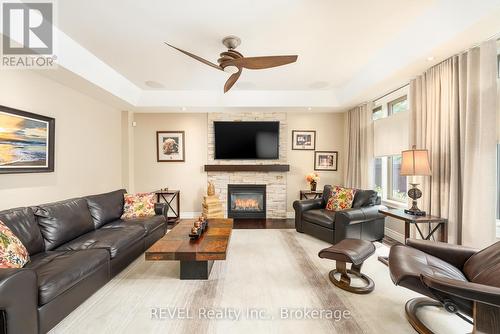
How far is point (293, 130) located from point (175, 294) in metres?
4.29

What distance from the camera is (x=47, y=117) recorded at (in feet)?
9.98

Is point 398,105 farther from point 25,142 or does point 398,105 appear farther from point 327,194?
point 25,142

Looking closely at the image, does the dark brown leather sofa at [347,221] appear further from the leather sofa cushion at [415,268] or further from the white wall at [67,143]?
the white wall at [67,143]

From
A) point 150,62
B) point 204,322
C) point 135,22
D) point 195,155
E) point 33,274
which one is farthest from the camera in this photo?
point 195,155

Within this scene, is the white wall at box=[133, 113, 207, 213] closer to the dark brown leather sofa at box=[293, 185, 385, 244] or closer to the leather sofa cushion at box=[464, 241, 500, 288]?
the dark brown leather sofa at box=[293, 185, 385, 244]

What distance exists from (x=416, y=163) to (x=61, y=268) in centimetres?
390

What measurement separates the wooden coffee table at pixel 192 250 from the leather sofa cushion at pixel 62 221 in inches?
42.7

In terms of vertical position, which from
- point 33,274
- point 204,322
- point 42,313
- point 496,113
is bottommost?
point 204,322

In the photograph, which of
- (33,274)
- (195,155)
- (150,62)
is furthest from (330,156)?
(33,274)

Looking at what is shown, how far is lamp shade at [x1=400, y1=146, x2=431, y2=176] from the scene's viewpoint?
8.66 feet

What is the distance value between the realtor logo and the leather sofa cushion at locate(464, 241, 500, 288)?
183 inches

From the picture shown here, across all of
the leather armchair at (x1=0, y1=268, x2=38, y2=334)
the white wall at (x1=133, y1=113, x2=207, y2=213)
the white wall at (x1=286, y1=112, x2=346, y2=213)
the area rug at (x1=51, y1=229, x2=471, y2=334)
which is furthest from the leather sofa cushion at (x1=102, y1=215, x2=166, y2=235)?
the white wall at (x1=286, y1=112, x2=346, y2=213)

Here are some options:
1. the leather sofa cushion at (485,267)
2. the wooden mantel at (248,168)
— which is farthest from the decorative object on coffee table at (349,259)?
the wooden mantel at (248,168)

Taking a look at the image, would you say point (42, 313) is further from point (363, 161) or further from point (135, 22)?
point (363, 161)
